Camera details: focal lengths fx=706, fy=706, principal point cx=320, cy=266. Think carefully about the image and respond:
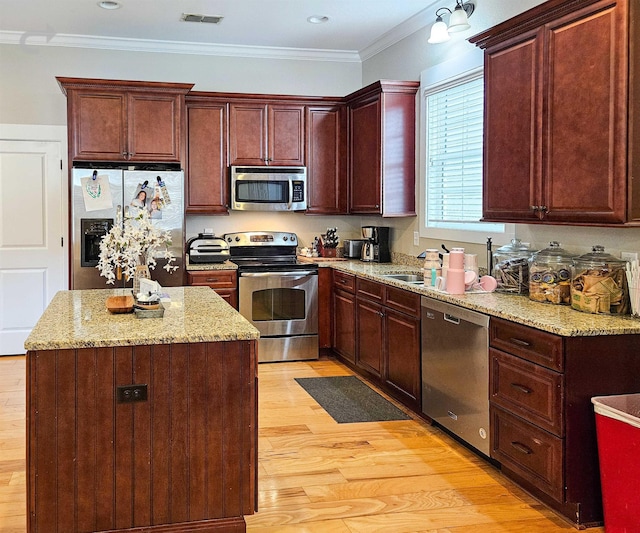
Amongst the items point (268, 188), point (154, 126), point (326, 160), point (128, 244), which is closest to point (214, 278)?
point (268, 188)

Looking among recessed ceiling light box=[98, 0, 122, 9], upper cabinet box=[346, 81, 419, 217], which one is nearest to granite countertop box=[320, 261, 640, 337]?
upper cabinet box=[346, 81, 419, 217]

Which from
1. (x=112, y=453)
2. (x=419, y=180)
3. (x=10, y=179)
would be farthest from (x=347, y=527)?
(x=10, y=179)

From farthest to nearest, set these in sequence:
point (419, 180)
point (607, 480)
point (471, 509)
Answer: point (419, 180) < point (471, 509) < point (607, 480)

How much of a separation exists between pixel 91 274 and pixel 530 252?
347 cm

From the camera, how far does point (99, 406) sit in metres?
2.62

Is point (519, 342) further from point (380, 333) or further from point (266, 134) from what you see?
point (266, 134)

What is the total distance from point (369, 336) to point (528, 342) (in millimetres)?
2202

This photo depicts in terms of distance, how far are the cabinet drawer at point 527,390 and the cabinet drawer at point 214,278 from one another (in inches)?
116

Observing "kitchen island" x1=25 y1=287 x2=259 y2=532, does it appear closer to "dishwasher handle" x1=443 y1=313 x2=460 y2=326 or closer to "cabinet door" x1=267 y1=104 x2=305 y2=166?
"dishwasher handle" x1=443 y1=313 x2=460 y2=326

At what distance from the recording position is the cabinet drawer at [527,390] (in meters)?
2.97

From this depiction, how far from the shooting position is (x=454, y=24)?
4281mm

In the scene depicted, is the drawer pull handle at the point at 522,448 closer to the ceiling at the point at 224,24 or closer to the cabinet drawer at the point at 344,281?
the cabinet drawer at the point at 344,281

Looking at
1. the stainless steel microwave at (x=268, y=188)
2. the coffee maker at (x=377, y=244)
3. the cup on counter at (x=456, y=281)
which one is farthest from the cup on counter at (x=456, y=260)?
the stainless steel microwave at (x=268, y=188)

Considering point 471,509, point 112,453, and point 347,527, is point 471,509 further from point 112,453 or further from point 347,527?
point 112,453
